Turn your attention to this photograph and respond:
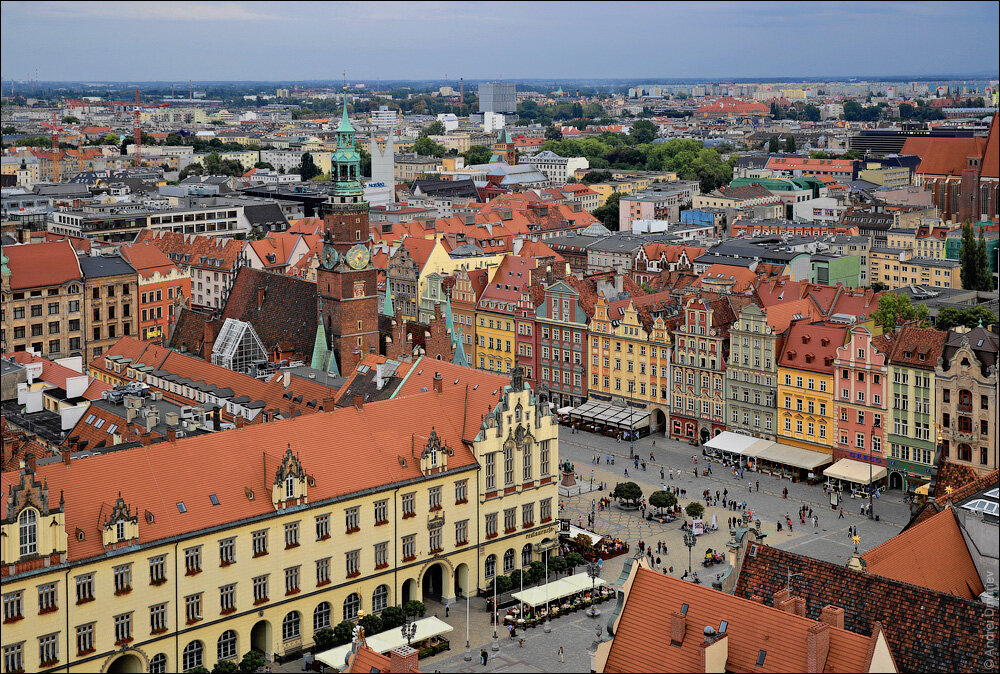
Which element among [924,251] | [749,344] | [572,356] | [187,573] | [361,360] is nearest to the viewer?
[187,573]

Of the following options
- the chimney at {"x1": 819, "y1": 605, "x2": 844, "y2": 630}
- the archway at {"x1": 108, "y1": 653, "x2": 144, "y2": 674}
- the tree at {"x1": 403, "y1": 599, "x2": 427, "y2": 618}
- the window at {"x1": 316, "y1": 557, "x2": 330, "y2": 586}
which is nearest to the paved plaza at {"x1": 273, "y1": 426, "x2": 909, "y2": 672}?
the tree at {"x1": 403, "y1": 599, "x2": 427, "y2": 618}

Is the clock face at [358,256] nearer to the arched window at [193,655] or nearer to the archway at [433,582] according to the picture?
the archway at [433,582]

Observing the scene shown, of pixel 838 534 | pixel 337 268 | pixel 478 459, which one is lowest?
pixel 838 534

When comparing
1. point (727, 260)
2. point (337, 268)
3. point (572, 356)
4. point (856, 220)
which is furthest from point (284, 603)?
point (856, 220)

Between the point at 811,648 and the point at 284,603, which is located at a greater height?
the point at 811,648

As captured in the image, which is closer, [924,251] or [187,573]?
[187,573]

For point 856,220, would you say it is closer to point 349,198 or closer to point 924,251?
point 924,251

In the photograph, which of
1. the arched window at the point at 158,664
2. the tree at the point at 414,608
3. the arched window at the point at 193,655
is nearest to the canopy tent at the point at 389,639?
the tree at the point at 414,608

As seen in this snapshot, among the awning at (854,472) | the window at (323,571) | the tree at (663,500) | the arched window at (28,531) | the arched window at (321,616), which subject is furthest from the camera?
the awning at (854,472)
